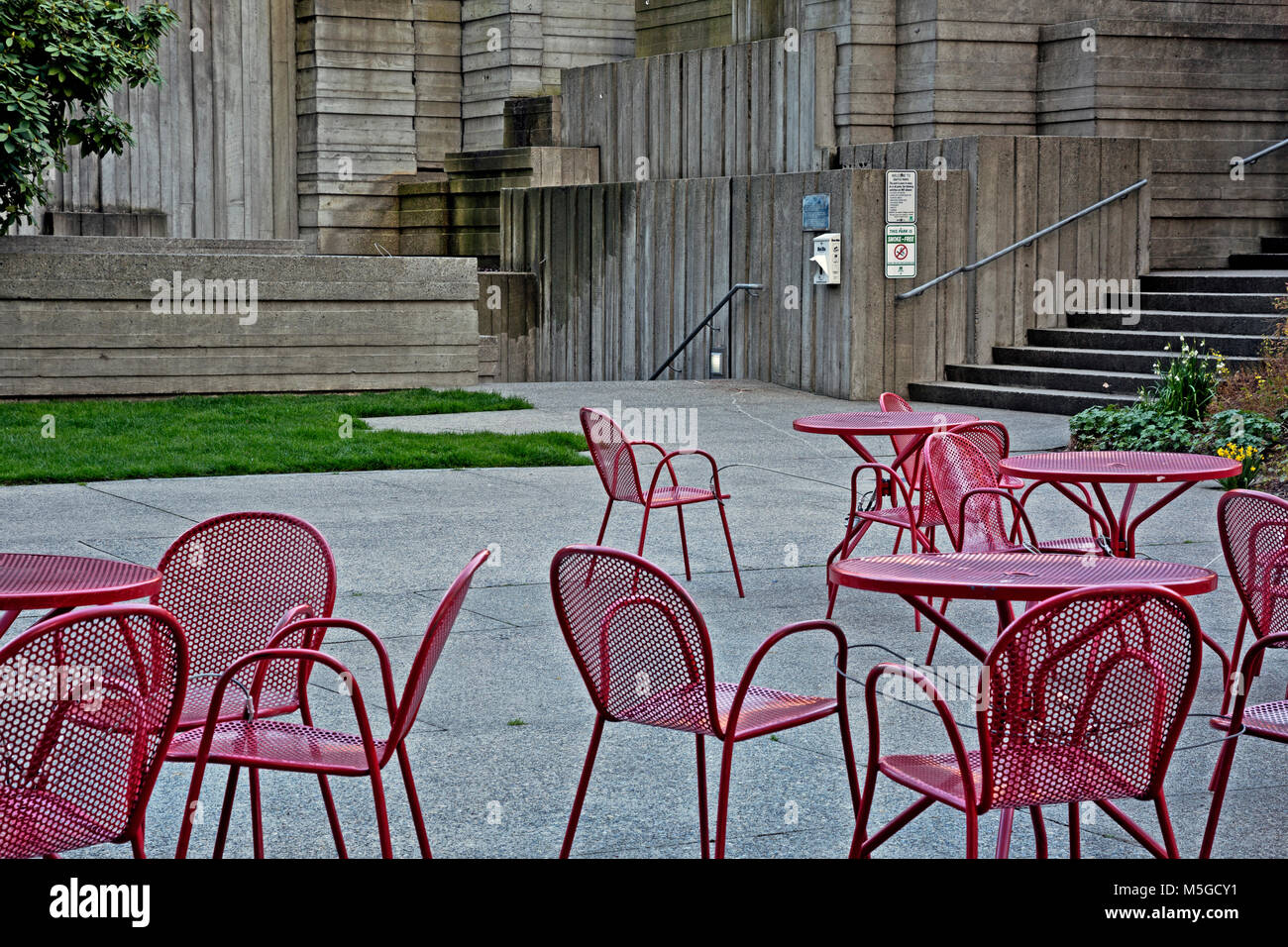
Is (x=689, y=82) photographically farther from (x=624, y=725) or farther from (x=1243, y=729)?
(x=1243, y=729)

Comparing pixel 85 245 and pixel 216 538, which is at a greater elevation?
pixel 85 245

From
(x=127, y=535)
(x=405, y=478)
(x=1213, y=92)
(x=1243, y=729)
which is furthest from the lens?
(x=1213, y=92)

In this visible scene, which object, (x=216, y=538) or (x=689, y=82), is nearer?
(x=216, y=538)

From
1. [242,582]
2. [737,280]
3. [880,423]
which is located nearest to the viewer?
[242,582]

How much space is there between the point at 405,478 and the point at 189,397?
17.2 feet

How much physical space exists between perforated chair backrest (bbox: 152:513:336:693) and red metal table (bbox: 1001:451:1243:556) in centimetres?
276

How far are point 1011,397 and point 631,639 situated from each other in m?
11.5

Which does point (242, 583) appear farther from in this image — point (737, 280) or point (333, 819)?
point (737, 280)

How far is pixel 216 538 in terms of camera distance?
4.32m

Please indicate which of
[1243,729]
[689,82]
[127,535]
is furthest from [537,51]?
[1243,729]

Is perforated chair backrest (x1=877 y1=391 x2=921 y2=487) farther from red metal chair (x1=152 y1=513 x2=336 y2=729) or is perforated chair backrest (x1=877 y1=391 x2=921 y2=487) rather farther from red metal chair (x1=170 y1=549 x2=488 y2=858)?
red metal chair (x1=170 y1=549 x2=488 y2=858)

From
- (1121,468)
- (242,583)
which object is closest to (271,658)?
(242,583)

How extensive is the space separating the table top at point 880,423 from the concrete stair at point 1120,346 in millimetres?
6859

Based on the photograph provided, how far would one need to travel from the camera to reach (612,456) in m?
7.83
